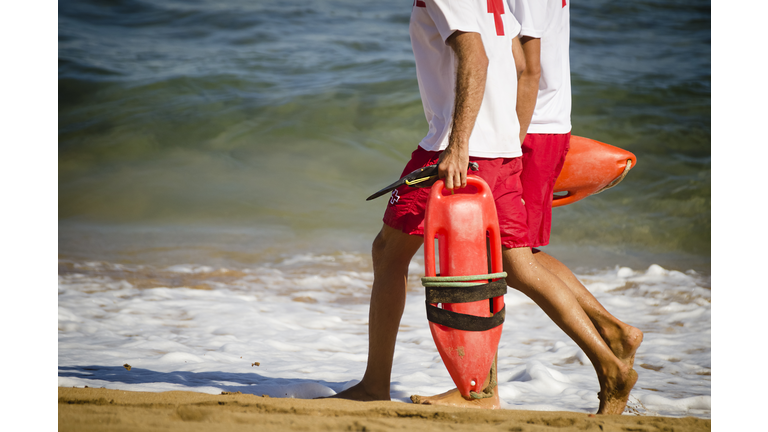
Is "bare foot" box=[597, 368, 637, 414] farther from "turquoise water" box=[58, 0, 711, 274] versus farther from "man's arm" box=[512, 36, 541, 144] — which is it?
"turquoise water" box=[58, 0, 711, 274]

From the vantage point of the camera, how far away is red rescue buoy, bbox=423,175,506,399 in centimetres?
188

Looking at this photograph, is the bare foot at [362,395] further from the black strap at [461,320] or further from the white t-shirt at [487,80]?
the white t-shirt at [487,80]

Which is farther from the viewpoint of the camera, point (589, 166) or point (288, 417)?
point (589, 166)

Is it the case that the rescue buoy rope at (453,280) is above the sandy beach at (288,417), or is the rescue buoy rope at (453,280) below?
above

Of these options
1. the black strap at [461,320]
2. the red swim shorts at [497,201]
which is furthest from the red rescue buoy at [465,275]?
the red swim shorts at [497,201]

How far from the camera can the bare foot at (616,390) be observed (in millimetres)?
2041

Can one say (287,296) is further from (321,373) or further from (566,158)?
(566,158)

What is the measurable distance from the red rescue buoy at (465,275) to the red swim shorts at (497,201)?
0.12 meters

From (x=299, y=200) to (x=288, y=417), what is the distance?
18.5 ft

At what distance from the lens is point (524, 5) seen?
2.21m

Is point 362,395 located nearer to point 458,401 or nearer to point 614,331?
point 458,401

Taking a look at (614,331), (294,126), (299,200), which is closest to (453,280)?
(614,331)

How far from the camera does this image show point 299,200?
7.19 m

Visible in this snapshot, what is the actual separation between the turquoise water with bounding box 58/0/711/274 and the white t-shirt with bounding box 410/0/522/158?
354 cm
